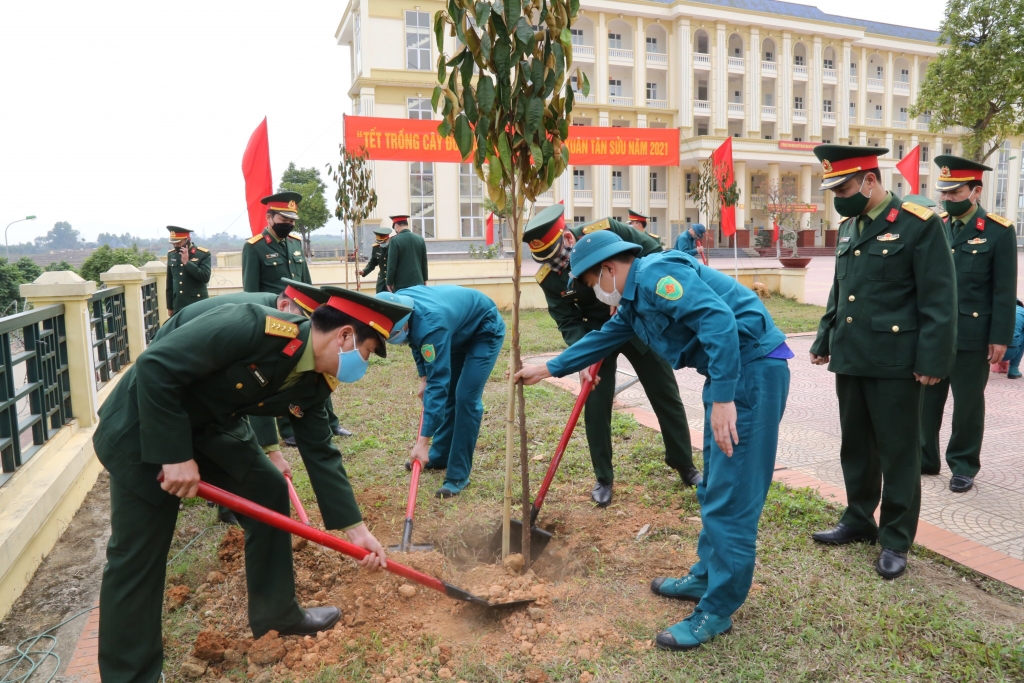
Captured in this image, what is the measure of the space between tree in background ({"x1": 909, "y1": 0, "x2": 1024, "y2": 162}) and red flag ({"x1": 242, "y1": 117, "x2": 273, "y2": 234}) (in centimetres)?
1320

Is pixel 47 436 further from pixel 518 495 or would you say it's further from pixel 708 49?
pixel 708 49

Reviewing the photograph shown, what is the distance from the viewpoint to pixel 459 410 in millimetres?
4816

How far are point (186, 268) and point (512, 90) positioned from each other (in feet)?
21.6

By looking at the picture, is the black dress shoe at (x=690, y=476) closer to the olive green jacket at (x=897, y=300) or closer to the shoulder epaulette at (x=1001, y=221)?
the olive green jacket at (x=897, y=300)

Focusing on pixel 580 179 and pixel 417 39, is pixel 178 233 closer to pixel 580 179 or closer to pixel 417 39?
pixel 417 39

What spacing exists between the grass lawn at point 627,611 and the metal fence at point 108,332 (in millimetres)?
2834

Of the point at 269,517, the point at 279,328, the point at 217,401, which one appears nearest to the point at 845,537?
the point at 269,517

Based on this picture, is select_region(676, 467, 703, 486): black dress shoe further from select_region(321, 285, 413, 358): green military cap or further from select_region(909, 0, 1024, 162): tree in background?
select_region(909, 0, 1024, 162): tree in background

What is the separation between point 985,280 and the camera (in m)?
4.58

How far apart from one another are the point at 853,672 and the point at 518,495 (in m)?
2.36

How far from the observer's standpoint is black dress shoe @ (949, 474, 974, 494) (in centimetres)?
435

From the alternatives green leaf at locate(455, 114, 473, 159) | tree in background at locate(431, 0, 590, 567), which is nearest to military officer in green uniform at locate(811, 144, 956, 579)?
tree in background at locate(431, 0, 590, 567)

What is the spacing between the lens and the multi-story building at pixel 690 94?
36.9 meters

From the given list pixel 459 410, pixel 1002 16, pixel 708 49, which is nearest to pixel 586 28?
pixel 708 49
